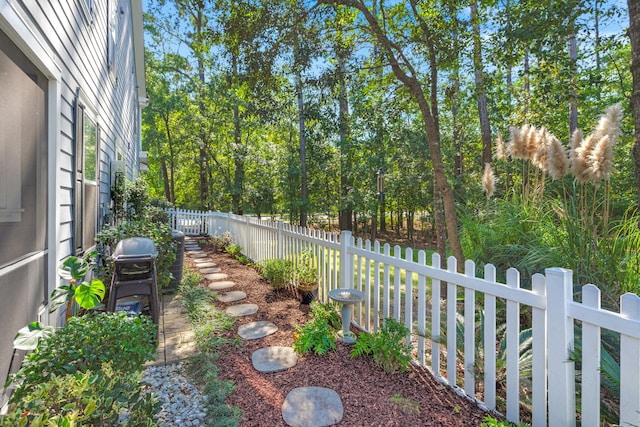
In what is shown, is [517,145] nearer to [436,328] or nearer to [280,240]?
[436,328]

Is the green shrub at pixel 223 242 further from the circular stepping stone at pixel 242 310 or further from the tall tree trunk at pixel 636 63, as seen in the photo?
the tall tree trunk at pixel 636 63

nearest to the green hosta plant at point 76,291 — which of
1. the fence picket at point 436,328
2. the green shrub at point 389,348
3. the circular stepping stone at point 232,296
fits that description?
the green shrub at point 389,348

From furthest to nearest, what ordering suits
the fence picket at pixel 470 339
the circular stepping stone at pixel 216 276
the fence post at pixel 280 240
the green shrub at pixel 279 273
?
the circular stepping stone at pixel 216 276 < the fence post at pixel 280 240 < the green shrub at pixel 279 273 < the fence picket at pixel 470 339

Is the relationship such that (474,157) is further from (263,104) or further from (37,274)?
(37,274)

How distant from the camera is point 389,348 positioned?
2633 mm

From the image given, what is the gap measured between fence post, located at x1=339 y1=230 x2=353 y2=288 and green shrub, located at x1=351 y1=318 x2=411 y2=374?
36.2 inches

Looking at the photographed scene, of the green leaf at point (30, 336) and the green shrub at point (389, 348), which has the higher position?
the green leaf at point (30, 336)

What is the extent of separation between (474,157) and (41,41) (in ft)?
40.6

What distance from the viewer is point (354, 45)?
4.96 metres

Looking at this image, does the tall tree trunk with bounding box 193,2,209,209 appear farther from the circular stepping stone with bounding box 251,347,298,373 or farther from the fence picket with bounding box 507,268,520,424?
the fence picket with bounding box 507,268,520,424

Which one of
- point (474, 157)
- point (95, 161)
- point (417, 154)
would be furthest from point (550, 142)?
point (474, 157)

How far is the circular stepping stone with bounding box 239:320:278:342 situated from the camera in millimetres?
3308

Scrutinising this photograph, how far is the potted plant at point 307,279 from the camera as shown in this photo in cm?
427

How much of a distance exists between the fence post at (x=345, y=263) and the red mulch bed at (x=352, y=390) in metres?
0.77
